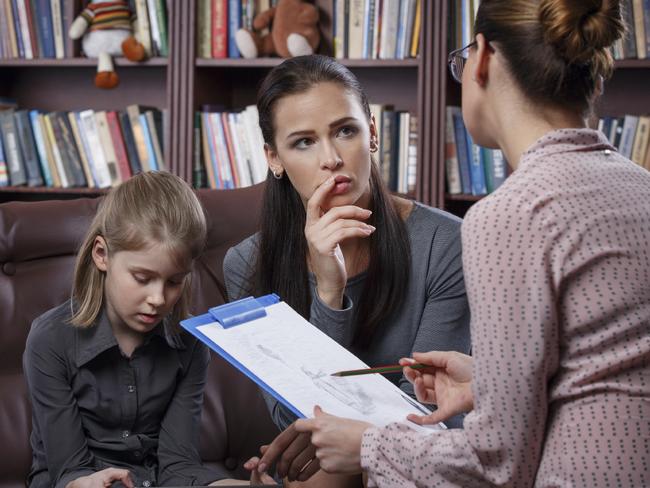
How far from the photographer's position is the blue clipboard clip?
47.5 inches

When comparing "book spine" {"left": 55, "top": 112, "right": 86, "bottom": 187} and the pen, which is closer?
the pen

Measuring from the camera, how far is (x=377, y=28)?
9.41 ft

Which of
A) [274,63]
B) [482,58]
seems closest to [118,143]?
[274,63]

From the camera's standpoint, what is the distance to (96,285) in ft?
5.35

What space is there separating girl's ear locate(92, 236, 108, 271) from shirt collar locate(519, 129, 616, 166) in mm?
895

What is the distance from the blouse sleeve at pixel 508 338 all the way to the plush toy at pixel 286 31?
2.09 metres

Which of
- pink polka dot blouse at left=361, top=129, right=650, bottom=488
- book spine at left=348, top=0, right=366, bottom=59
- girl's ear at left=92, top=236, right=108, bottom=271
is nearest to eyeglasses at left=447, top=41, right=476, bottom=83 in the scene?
pink polka dot blouse at left=361, top=129, right=650, bottom=488

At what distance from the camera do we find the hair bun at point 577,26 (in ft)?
3.12

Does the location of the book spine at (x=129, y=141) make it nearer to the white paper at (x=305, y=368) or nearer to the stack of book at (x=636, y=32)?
the stack of book at (x=636, y=32)

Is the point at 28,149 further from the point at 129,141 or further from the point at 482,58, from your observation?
the point at 482,58

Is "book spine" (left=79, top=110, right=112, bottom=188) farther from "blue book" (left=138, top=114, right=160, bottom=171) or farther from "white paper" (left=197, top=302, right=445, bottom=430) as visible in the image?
"white paper" (left=197, top=302, right=445, bottom=430)

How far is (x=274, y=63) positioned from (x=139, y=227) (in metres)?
1.47

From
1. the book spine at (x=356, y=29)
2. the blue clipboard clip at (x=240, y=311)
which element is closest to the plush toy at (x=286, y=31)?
the book spine at (x=356, y=29)

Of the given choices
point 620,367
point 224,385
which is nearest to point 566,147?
point 620,367
